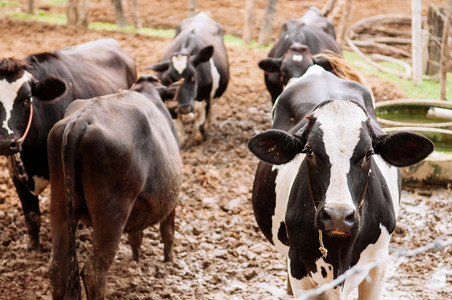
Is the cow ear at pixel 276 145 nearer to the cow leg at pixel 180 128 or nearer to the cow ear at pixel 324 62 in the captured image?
the cow ear at pixel 324 62

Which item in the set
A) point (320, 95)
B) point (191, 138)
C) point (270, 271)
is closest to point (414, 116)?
point (191, 138)

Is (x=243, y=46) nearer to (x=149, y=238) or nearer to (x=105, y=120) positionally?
(x=149, y=238)

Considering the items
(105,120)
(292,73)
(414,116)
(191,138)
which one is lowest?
(191,138)

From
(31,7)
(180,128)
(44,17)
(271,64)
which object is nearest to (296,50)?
(271,64)

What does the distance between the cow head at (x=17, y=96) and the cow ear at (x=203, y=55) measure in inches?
128

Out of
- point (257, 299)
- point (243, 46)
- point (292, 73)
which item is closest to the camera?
point (257, 299)

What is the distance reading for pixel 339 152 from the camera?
10.3 feet

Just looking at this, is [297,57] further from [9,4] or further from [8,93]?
[9,4]

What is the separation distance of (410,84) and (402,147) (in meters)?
7.82

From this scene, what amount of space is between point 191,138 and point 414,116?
9.94 ft

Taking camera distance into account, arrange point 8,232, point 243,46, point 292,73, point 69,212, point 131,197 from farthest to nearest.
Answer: point 243,46
point 292,73
point 8,232
point 131,197
point 69,212

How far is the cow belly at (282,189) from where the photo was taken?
3754 mm

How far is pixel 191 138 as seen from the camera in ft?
29.1

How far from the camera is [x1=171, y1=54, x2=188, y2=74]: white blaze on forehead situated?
8133mm
